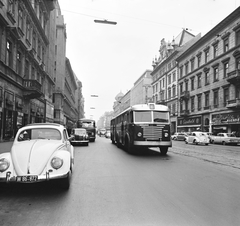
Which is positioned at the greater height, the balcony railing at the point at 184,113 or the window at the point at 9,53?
the window at the point at 9,53

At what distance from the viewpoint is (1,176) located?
202 inches

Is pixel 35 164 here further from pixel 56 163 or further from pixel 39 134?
pixel 39 134

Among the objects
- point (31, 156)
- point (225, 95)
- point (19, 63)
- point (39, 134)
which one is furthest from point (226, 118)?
point (31, 156)

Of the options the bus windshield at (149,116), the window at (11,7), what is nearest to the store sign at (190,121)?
the bus windshield at (149,116)

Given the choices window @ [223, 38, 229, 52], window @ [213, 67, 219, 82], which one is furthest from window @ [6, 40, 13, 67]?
window @ [213, 67, 219, 82]

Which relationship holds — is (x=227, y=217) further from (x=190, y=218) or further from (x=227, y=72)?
(x=227, y=72)

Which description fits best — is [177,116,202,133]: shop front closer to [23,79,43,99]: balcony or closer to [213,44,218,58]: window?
[213,44,218,58]: window

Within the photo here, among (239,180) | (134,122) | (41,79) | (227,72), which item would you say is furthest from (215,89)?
(239,180)

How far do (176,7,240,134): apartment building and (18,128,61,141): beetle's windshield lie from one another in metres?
29.3

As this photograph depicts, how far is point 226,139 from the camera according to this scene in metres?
28.5

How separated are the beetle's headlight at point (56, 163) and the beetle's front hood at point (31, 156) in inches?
5.7

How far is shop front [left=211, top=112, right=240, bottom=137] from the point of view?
3212cm

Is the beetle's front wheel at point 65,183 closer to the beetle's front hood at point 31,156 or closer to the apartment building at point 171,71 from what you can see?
the beetle's front hood at point 31,156

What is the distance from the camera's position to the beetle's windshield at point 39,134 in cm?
689
